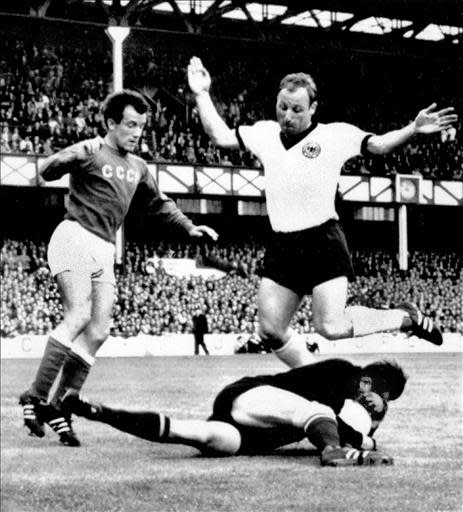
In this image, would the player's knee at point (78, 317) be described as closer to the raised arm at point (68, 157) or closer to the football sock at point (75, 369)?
the football sock at point (75, 369)

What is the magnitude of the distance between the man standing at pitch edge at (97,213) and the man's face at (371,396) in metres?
0.49

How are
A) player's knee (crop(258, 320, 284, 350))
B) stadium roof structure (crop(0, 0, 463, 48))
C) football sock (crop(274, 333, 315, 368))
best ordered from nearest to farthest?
player's knee (crop(258, 320, 284, 350))
football sock (crop(274, 333, 315, 368))
stadium roof structure (crop(0, 0, 463, 48))

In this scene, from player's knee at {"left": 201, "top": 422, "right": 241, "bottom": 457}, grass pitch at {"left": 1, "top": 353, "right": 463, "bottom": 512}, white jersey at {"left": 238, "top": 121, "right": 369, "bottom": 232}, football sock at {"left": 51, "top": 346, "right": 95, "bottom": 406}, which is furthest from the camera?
grass pitch at {"left": 1, "top": 353, "right": 463, "bottom": 512}

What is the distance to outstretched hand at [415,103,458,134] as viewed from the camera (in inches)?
92.4

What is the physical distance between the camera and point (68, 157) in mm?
2477

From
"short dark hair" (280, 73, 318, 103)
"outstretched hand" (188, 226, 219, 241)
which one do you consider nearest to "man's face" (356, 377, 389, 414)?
"outstretched hand" (188, 226, 219, 241)

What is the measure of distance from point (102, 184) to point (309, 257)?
493mm

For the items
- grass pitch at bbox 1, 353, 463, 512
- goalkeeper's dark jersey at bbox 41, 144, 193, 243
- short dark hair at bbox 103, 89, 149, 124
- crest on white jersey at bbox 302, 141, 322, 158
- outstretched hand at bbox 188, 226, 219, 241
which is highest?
short dark hair at bbox 103, 89, 149, 124

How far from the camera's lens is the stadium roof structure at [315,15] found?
3.35 m

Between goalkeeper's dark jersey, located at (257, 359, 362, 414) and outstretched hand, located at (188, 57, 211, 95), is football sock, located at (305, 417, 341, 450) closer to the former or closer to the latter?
goalkeeper's dark jersey, located at (257, 359, 362, 414)

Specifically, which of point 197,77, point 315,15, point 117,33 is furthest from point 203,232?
point 315,15

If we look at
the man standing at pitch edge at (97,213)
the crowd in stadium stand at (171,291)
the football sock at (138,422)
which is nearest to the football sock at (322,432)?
the crowd in stadium stand at (171,291)

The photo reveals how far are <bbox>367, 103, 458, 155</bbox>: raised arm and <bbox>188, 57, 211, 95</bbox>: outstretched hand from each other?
36cm

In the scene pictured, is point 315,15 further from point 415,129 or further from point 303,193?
point 303,193
